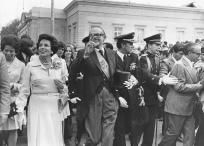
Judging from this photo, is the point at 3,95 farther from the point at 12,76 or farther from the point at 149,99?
the point at 149,99

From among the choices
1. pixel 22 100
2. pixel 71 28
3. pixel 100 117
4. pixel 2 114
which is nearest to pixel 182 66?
pixel 100 117

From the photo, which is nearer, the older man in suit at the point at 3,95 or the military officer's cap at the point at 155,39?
the older man in suit at the point at 3,95

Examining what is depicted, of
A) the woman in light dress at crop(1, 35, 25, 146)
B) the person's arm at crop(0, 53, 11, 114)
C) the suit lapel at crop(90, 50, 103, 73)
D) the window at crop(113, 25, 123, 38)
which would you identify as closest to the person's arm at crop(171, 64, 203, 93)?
the suit lapel at crop(90, 50, 103, 73)

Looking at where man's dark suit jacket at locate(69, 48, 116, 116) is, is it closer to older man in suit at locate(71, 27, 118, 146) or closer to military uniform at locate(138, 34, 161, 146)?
older man in suit at locate(71, 27, 118, 146)

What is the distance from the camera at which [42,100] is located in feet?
16.0

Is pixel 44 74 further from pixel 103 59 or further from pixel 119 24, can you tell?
pixel 119 24

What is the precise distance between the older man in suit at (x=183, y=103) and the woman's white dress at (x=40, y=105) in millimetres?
1955

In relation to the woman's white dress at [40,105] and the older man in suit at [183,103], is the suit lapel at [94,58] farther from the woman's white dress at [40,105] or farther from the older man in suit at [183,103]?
the older man in suit at [183,103]

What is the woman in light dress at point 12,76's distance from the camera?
5.16 meters

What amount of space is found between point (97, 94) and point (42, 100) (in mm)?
785

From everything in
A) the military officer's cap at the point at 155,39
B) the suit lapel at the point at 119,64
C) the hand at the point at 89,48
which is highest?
the military officer's cap at the point at 155,39

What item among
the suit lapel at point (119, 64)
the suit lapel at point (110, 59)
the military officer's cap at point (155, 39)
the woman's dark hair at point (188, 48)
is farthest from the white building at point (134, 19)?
the suit lapel at point (110, 59)

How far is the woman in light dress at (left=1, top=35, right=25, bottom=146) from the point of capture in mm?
5156

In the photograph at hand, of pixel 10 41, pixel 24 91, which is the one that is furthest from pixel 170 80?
pixel 10 41
